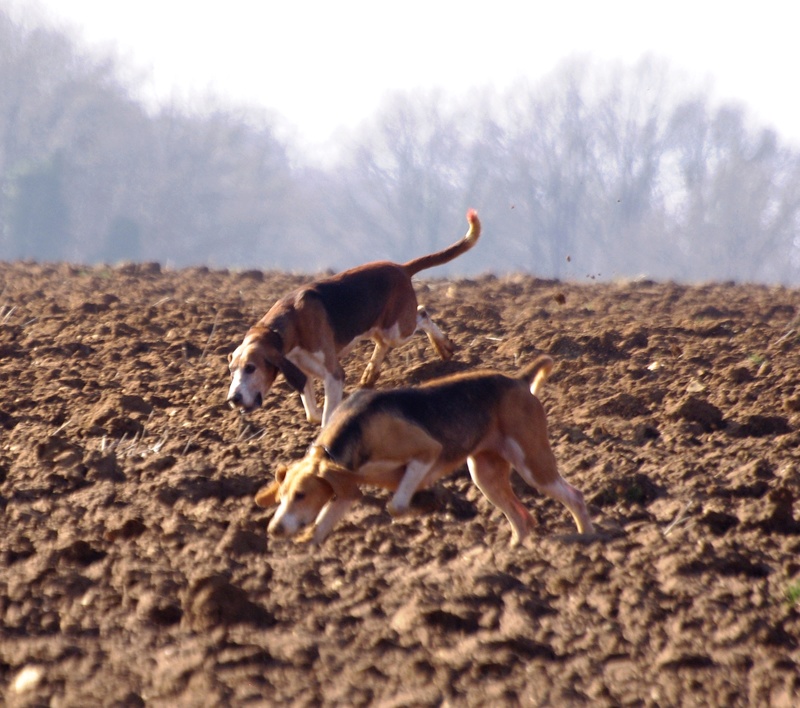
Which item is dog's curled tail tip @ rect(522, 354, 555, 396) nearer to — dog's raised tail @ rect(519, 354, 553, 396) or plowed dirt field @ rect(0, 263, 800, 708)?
A: dog's raised tail @ rect(519, 354, 553, 396)

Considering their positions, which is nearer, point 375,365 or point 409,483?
point 409,483

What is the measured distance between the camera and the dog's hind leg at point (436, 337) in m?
10.2

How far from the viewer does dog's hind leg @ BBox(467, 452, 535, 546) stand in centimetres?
685

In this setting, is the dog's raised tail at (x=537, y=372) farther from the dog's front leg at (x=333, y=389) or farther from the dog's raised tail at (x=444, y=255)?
the dog's raised tail at (x=444, y=255)

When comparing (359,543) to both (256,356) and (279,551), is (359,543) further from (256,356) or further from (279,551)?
(256,356)

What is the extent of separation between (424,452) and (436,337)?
3546mm

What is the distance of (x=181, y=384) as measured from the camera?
977 cm

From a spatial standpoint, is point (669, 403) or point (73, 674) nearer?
point (73, 674)

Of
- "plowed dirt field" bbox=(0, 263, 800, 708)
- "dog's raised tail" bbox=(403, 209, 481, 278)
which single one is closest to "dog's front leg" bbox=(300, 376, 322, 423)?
"plowed dirt field" bbox=(0, 263, 800, 708)

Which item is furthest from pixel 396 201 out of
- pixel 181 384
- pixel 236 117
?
pixel 181 384

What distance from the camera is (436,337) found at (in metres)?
10.1

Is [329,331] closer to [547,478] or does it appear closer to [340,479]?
[547,478]

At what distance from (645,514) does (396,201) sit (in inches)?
2841

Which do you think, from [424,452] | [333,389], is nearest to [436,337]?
[333,389]
